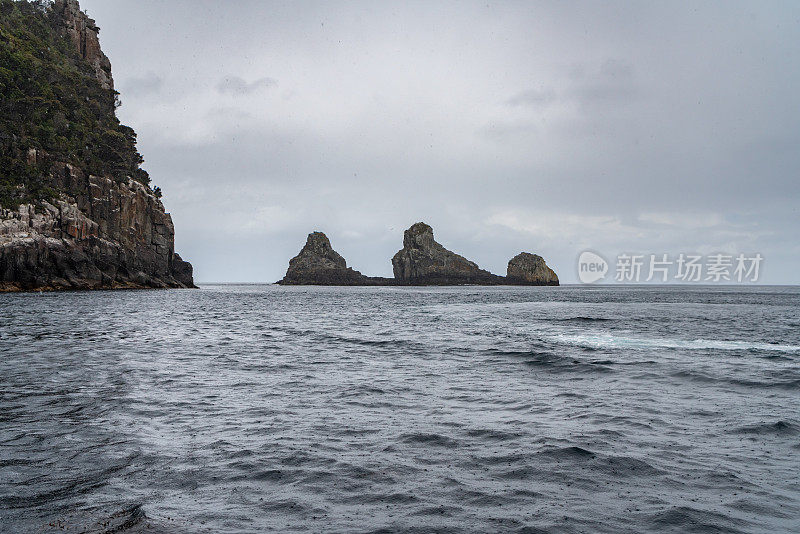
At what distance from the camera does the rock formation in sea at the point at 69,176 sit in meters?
81.2

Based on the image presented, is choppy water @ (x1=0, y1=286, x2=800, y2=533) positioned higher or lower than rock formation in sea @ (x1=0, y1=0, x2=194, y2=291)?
lower

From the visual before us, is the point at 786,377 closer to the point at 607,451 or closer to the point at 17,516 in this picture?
the point at 607,451

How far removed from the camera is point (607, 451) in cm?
1028

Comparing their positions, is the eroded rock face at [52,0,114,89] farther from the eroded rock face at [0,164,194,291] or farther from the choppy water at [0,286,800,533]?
the choppy water at [0,286,800,533]

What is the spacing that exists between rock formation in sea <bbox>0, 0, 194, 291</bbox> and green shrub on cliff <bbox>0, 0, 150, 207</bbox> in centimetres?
22

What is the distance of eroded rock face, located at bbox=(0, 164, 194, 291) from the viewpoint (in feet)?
253

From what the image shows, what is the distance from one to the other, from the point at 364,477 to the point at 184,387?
9906 millimetres

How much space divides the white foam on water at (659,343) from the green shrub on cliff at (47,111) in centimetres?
8598

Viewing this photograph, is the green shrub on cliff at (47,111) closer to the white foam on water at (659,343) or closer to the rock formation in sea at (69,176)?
the rock formation in sea at (69,176)

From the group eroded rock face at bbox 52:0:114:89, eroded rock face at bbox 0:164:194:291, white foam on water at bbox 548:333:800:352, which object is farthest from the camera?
eroded rock face at bbox 52:0:114:89

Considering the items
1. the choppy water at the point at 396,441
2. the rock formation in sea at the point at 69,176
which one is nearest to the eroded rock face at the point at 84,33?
the rock formation in sea at the point at 69,176

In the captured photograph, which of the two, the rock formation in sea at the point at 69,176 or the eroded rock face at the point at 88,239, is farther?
the rock formation in sea at the point at 69,176

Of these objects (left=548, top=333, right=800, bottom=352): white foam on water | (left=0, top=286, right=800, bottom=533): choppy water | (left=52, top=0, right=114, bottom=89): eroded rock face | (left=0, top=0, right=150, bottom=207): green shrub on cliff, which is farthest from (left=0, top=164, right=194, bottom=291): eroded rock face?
(left=548, top=333, right=800, bottom=352): white foam on water

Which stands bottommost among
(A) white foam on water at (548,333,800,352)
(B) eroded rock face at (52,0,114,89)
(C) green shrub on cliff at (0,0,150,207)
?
(A) white foam on water at (548,333,800,352)
